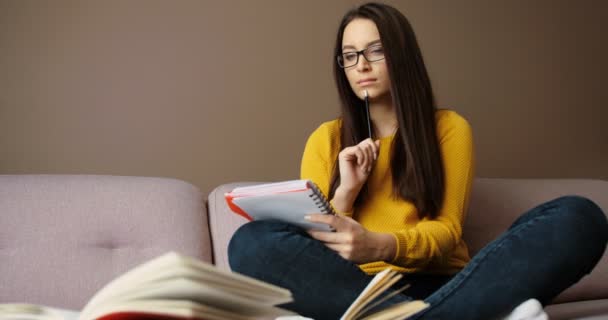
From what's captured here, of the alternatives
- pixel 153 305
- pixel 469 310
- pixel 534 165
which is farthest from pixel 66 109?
pixel 534 165

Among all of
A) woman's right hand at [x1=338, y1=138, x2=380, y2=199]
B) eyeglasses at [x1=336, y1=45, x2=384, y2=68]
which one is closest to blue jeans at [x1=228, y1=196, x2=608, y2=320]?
woman's right hand at [x1=338, y1=138, x2=380, y2=199]

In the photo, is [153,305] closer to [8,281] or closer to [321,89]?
[8,281]

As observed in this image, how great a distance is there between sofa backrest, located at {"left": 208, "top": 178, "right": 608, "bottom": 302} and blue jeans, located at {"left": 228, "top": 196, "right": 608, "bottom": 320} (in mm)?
579

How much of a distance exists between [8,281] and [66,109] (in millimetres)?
792

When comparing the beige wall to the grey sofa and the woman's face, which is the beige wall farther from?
the woman's face

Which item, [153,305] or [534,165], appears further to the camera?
[534,165]

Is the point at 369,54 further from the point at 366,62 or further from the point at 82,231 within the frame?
the point at 82,231

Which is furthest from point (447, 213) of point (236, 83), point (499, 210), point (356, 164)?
point (236, 83)

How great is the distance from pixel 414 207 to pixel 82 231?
834 mm

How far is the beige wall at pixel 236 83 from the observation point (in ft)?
7.13

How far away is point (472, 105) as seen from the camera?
2824mm

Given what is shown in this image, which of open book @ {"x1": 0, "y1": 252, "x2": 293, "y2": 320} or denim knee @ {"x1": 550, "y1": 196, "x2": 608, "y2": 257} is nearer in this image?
open book @ {"x1": 0, "y1": 252, "x2": 293, "y2": 320}

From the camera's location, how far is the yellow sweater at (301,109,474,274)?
1465 millimetres

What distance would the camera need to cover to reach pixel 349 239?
4.16ft
